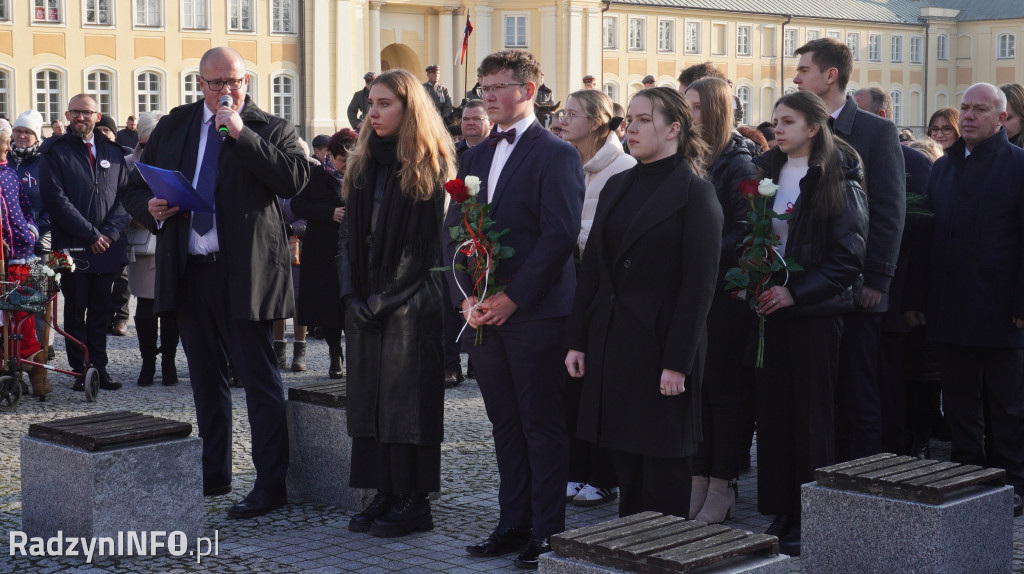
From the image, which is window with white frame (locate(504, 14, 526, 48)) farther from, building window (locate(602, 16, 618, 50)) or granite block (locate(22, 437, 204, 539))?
granite block (locate(22, 437, 204, 539))

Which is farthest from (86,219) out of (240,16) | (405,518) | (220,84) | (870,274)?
(240,16)

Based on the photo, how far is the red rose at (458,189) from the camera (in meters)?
5.83

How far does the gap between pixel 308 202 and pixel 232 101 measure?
12.8 feet

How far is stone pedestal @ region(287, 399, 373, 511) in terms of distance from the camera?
22.9 ft

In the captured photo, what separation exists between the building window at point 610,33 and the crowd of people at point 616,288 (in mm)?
57978

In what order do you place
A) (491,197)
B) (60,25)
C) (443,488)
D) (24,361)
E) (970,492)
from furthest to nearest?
(60,25) < (24,361) < (443,488) < (491,197) < (970,492)

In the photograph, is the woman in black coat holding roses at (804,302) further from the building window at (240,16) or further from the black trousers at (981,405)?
the building window at (240,16)

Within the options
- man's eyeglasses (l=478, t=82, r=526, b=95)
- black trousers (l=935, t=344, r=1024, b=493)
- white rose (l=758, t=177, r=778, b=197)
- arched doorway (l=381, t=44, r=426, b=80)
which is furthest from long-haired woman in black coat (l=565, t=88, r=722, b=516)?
arched doorway (l=381, t=44, r=426, b=80)

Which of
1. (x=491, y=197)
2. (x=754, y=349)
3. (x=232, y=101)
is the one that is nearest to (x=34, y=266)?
(x=232, y=101)

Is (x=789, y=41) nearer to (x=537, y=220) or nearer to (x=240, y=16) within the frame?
(x=240, y=16)

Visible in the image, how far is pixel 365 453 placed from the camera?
6.62 metres

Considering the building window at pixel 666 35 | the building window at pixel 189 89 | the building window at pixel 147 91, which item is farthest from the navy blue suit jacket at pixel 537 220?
the building window at pixel 666 35

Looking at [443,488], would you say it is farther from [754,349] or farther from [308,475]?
[754,349]

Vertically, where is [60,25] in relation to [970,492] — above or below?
above
